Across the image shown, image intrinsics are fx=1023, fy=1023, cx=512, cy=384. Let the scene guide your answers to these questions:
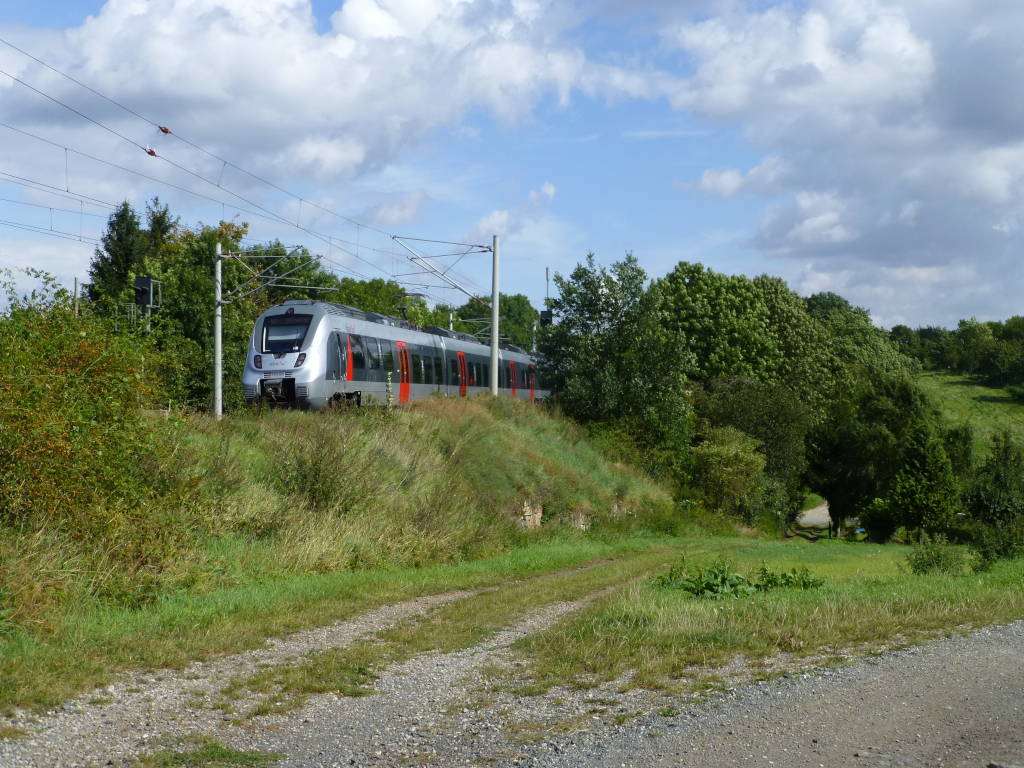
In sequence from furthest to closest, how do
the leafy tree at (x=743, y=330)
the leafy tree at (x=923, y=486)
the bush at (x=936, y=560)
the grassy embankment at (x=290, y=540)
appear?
1. the leafy tree at (x=743, y=330)
2. the leafy tree at (x=923, y=486)
3. the bush at (x=936, y=560)
4. the grassy embankment at (x=290, y=540)

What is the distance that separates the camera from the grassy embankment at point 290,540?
9.39 meters

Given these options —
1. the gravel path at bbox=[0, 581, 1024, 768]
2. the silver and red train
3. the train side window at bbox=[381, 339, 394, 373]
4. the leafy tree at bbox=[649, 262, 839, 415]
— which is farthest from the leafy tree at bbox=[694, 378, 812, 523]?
the gravel path at bbox=[0, 581, 1024, 768]

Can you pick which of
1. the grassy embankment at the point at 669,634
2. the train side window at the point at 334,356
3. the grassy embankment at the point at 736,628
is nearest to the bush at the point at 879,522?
the train side window at the point at 334,356

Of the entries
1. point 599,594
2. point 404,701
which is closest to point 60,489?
point 404,701

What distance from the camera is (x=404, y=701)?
7.82 metres

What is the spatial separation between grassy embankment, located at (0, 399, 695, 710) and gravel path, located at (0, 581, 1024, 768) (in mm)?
887

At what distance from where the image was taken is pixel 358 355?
95.5 feet

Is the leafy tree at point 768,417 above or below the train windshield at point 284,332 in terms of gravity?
→ below

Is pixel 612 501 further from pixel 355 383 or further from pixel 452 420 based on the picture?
pixel 355 383

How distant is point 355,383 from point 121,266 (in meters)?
40.5

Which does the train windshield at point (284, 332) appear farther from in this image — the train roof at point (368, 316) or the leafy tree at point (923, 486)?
the leafy tree at point (923, 486)

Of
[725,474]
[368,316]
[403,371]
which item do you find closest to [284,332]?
[368,316]

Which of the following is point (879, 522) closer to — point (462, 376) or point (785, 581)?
point (462, 376)

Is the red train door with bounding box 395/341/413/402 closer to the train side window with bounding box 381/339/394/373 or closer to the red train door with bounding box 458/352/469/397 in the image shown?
the train side window with bounding box 381/339/394/373
